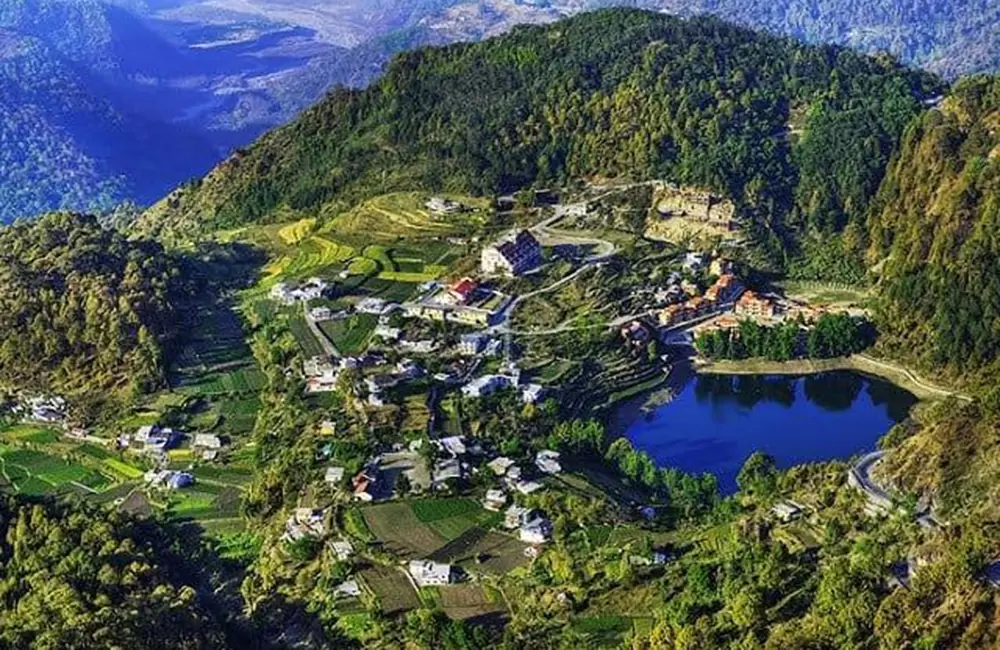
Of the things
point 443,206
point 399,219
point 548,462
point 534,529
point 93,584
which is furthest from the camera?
point 443,206

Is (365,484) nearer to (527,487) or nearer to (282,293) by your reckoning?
(527,487)

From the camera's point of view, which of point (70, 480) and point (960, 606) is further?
point (70, 480)

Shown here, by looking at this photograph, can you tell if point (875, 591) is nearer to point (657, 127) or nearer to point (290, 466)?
point (290, 466)

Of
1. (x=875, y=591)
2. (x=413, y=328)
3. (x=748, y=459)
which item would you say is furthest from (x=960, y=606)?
(x=413, y=328)

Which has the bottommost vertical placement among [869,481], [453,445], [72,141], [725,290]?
[72,141]

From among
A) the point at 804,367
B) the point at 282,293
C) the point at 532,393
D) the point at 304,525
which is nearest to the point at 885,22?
the point at 804,367

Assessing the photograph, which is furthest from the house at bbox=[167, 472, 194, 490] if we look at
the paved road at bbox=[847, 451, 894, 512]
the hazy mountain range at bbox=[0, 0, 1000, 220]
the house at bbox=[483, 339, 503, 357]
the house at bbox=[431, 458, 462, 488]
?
the hazy mountain range at bbox=[0, 0, 1000, 220]

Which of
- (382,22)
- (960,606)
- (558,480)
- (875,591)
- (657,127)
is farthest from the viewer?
(382,22)
